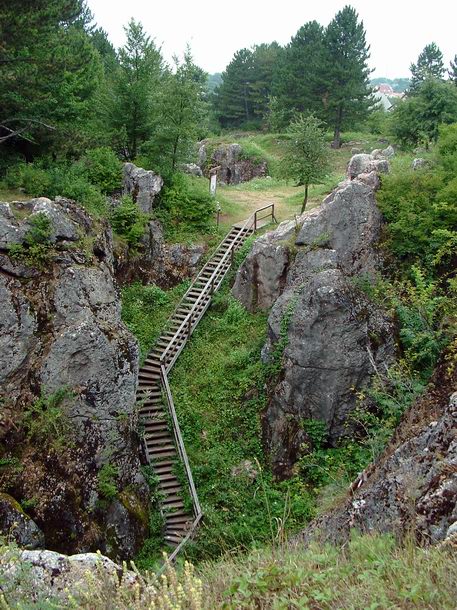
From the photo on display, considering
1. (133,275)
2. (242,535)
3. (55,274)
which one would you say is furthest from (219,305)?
Answer: (242,535)

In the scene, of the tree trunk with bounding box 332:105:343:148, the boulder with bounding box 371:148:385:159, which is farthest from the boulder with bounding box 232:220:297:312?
the tree trunk with bounding box 332:105:343:148

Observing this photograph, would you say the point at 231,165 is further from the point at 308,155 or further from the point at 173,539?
the point at 173,539

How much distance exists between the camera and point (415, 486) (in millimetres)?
6531

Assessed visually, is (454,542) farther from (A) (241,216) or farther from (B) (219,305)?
(A) (241,216)

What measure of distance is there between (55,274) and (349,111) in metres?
34.3

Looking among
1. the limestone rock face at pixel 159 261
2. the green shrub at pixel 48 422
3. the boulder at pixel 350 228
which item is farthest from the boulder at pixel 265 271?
the green shrub at pixel 48 422

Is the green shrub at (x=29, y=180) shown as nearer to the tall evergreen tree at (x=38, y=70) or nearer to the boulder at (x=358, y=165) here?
the tall evergreen tree at (x=38, y=70)

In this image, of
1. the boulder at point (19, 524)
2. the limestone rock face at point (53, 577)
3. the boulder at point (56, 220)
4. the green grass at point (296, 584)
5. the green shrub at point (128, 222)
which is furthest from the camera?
the green shrub at point (128, 222)

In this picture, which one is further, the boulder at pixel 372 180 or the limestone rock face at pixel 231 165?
the limestone rock face at pixel 231 165

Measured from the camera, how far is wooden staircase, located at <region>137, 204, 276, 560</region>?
48.2ft

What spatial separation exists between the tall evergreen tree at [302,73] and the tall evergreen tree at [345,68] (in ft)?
3.21

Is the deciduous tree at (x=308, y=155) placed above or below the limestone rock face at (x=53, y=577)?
above

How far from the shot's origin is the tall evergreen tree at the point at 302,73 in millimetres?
41969

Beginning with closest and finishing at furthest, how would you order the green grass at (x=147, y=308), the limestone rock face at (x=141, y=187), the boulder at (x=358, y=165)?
the green grass at (x=147, y=308) < the boulder at (x=358, y=165) < the limestone rock face at (x=141, y=187)
